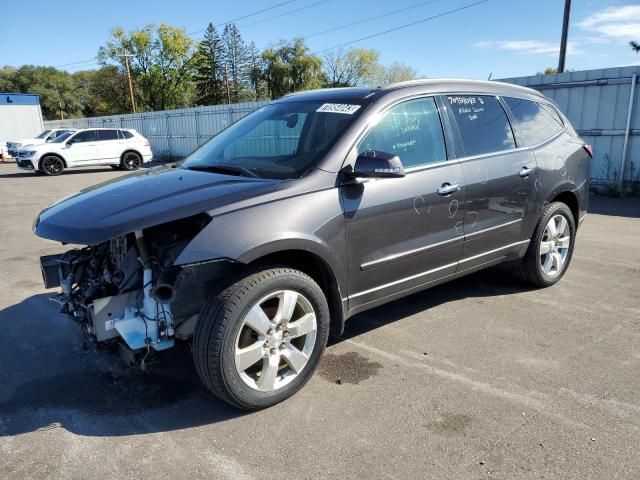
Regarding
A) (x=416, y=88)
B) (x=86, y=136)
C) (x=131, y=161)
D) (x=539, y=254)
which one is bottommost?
(x=131, y=161)

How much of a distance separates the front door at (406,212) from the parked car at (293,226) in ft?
0.04

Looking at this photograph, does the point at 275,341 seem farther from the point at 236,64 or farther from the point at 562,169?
the point at 236,64

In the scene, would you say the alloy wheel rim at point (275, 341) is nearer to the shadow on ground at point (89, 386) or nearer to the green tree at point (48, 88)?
the shadow on ground at point (89, 386)

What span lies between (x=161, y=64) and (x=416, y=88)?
72142 mm

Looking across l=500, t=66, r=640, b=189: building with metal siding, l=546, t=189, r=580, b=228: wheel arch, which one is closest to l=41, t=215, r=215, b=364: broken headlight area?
l=546, t=189, r=580, b=228: wheel arch

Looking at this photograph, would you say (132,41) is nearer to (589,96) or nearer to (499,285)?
(589,96)

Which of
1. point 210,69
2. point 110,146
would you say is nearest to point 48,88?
point 210,69

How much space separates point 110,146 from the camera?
19891 mm

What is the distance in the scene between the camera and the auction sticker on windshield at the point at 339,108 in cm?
354

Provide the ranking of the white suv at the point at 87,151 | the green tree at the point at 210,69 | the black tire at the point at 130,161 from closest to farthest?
the white suv at the point at 87,151 < the black tire at the point at 130,161 < the green tree at the point at 210,69

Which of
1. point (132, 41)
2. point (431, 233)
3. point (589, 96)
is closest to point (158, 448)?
point (431, 233)

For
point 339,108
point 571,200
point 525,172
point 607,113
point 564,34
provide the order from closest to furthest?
point 339,108
point 525,172
point 571,200
point 607,113
point 564,34

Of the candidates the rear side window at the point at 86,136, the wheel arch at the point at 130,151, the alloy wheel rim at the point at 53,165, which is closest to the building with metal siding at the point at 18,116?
the rear side window at the point at 86,136

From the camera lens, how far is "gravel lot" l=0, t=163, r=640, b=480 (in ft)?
8.41
